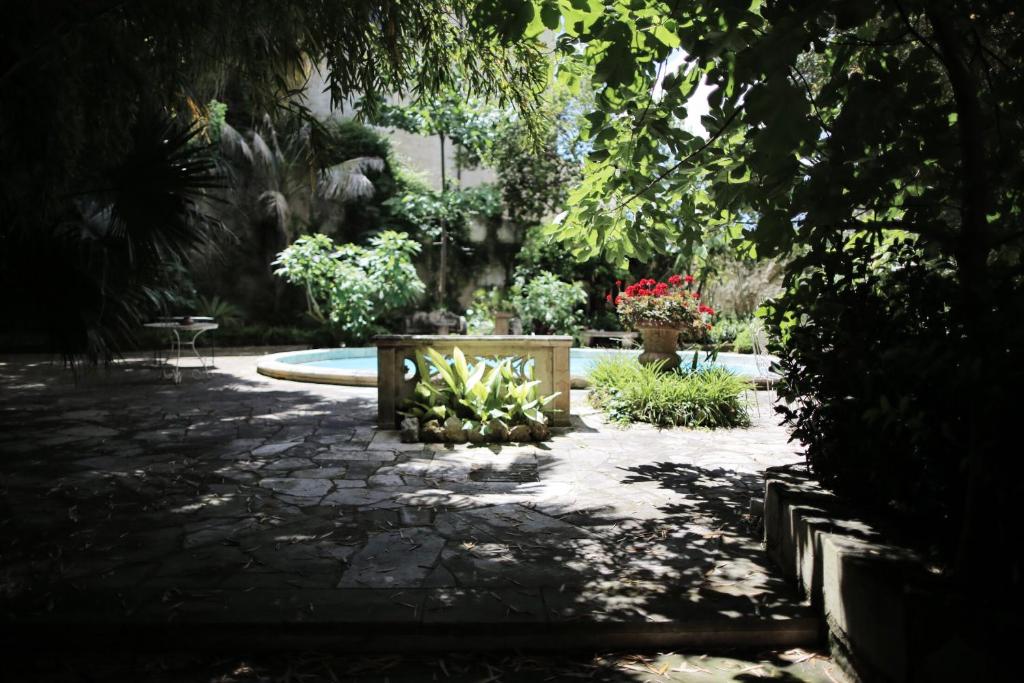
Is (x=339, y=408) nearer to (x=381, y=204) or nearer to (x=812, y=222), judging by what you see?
(x=812, y=222)

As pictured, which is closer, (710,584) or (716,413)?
(710,584)

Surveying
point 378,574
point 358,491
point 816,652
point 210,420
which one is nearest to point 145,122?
point 210,420

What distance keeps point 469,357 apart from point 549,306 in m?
8.06

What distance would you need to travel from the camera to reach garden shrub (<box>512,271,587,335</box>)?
46.4ft

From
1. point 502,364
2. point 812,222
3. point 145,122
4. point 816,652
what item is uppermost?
point 145,122

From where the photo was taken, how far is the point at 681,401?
6.55 meters

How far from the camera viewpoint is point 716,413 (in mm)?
6500

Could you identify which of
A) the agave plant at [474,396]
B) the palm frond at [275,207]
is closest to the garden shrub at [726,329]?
the agave plant at [474,396]

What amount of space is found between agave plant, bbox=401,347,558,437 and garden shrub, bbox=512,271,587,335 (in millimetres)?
8058

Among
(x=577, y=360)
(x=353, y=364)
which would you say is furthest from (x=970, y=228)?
(x=353, y=364)

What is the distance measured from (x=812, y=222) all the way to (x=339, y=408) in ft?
19.1

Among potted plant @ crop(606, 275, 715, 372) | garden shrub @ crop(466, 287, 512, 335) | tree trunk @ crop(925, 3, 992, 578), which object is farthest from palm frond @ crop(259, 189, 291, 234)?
tree trunk @ crop(925, 3, 992, 578)

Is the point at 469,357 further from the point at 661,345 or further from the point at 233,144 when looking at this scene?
the point at 233,144

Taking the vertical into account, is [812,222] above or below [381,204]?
below
